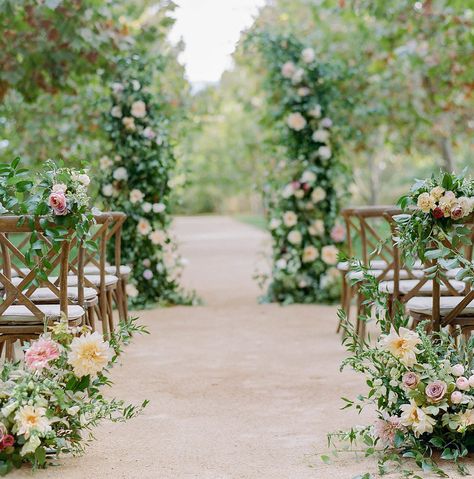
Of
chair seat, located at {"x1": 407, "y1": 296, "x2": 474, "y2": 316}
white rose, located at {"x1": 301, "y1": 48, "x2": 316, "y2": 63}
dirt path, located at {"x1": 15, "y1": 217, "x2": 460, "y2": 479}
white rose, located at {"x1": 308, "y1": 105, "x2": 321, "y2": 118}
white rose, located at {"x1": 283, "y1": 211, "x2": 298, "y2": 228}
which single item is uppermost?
white rose, located at {"x1": 301, "y1": 48, "x2": 316, "y2": 63}

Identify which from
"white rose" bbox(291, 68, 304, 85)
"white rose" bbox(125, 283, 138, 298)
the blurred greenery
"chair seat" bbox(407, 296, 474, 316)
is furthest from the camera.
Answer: "white rose" bbox(291, 68, 304, 85)

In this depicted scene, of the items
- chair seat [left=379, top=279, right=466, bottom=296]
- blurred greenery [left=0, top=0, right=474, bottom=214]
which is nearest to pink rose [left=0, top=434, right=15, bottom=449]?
chair seat [left=379, top=279, right=466, bottom=296]

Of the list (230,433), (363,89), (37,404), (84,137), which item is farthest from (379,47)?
(37,404)

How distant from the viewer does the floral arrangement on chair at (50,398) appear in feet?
9.98

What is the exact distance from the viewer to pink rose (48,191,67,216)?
132 inches

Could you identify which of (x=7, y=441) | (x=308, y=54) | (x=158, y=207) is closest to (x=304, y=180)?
(x=308, y=54)

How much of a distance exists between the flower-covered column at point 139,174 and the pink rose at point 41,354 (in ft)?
15.0

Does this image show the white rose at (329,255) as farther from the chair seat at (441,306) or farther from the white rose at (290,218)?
the chair seat at (441,306)

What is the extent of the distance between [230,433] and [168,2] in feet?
19.1

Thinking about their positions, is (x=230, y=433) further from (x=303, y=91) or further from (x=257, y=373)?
(x=303, y=91)

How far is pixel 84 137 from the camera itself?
9375mm

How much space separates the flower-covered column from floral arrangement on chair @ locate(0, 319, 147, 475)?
4526 millimetres

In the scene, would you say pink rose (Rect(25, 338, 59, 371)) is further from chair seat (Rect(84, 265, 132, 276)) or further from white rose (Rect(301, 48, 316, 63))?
white rose (Rect(301, 48, 316, 63))

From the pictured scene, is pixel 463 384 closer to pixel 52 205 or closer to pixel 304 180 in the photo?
pixel 52 205
